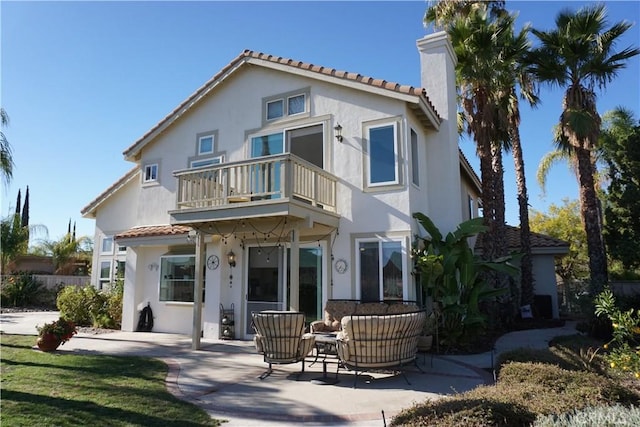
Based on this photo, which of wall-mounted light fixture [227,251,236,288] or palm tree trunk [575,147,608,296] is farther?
palm tree trunk [575,147,608,296]

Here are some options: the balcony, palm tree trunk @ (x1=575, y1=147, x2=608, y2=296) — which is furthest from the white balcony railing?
palm tree trunk @ (x1=575, y1=147, x2=608, y2=296)

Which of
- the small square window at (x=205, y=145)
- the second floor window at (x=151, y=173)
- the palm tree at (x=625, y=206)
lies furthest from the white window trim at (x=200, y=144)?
the palm tree at (x=625, y=206)

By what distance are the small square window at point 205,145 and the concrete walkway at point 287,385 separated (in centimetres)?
669

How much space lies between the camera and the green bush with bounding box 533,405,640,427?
398cm

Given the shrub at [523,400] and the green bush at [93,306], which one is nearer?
the shrub at [523,400]

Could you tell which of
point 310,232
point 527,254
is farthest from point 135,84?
point 527,254

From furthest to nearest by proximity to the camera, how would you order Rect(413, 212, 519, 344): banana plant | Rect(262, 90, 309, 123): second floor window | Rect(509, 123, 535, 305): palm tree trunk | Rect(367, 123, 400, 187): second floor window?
1. Rect(509, 123, 535, 305): palm tree trunk
2. Rect(262, 90, 309, 123): second floor window
3. Rect(367, 123, 400, 187): second floor window
4. Rect(413, 212, 519, 344): banana plant

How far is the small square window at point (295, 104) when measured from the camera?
13750mm

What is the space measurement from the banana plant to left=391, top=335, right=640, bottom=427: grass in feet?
13.1

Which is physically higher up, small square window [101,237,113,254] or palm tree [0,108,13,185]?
palm tree [0,108,13,185]

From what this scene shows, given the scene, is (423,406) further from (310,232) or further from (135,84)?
(135,84)

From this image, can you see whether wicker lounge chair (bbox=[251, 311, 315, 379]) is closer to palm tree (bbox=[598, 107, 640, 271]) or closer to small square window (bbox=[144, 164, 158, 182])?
small square window (bbox=[144, 164, 158, 182])

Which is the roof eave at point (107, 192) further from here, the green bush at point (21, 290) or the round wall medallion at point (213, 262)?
the green bush at point (21, 290)

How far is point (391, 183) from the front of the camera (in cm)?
1181
